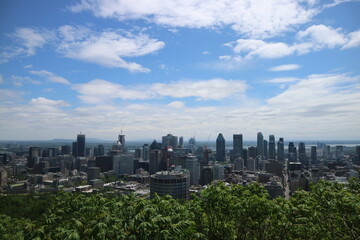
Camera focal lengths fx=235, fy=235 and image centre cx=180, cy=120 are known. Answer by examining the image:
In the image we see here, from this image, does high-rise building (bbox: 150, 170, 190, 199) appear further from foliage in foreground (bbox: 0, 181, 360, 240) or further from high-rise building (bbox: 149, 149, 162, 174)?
high-rise building (bbox: 149, 149, 162, 174)

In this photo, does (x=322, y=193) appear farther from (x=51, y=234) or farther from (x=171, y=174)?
(x=171, y=174)

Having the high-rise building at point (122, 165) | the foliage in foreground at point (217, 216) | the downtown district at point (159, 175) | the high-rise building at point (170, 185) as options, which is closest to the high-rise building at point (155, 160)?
the downtown district at point (159, 175)

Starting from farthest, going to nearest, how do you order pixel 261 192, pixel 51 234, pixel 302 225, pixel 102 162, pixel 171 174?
pixel 102 162, pixel 171 174, pixel 261 192, pixel 302 225, pixel 51 234

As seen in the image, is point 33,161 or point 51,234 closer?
point 51,234

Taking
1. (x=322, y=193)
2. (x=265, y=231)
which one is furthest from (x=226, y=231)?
(x=322, y=193)

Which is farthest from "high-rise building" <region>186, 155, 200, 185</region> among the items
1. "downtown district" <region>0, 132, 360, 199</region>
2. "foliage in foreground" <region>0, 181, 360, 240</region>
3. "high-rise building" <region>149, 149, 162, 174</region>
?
"foliage in foreground" <region>0, 181, 360, 240</region>

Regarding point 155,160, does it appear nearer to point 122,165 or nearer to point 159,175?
point 122,165

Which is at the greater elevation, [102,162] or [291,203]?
[291,203]

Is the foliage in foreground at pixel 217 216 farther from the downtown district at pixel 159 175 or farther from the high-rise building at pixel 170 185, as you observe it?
the downtown district at pixel 159 175
